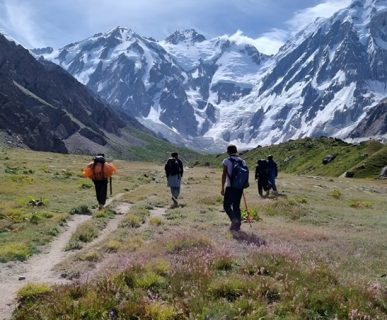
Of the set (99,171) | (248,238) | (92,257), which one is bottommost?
(92,257)

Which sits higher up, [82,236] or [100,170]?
[100,170]

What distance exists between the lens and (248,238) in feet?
60.4

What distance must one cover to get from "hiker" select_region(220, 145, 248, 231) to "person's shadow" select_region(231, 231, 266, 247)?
1174mm

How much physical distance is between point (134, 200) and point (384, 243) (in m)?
20.5

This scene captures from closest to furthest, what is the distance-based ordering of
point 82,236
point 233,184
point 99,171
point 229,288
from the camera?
point 229,288 < point 82,236 < point 233,184 < point 99,171

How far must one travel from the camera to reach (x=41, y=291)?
1218 cm

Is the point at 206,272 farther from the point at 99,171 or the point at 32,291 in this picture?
the point at 99,171

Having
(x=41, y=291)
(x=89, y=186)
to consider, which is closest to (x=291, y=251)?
(x=41, y=291)

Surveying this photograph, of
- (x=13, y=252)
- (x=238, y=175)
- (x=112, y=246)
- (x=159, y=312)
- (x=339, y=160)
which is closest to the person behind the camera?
(x=159, y=312)

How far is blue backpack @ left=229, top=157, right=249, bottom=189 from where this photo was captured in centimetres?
2034

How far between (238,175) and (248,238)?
2.87m

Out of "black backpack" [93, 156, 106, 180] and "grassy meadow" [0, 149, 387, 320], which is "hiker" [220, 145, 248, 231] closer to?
"grassy meadow" [0, 149, 387, 320]

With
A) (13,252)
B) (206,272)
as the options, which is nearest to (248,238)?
(206,272)

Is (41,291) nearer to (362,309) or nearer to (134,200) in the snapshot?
(362,309)
